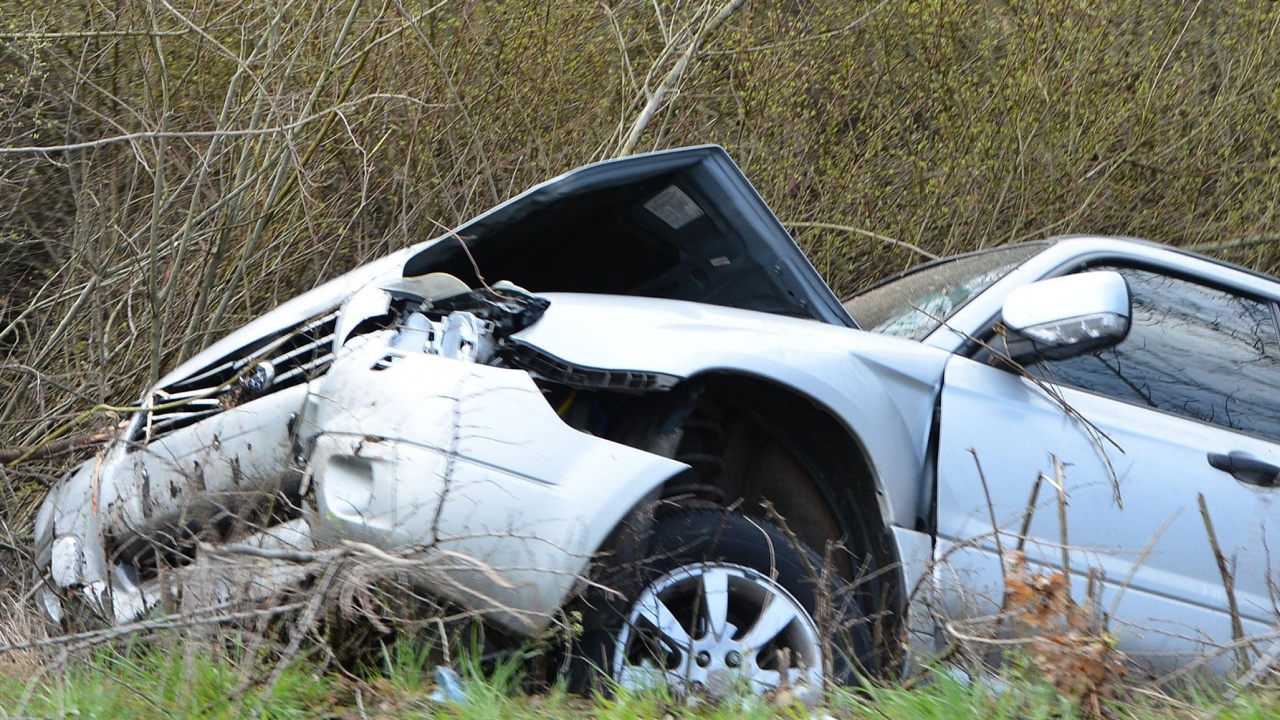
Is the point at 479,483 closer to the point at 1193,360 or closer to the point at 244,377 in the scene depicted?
the point at 244,377

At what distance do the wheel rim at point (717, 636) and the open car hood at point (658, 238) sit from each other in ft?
2.66

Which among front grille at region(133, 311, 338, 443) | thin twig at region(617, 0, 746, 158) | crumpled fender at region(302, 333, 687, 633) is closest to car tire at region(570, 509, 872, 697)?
crumpled fender at region(302, 333, 687, 633)

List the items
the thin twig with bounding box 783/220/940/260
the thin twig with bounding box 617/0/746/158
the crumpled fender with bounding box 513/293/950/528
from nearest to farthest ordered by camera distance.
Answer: the crumpled fender with bounding box 513/293/950/528 < the thin twig with bounding box 617/0/746/158 < the thin twig with bounding box 783/220/940/260

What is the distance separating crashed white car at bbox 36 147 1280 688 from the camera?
263 cm

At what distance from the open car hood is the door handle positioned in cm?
112

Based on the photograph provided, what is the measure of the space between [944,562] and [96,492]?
223cm

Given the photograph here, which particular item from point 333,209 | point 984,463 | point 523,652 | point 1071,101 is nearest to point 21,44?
point 333,209

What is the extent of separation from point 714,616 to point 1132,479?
1.23 m

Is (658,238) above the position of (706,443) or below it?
above

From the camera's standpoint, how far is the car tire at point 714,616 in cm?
271

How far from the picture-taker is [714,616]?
2.79 metres

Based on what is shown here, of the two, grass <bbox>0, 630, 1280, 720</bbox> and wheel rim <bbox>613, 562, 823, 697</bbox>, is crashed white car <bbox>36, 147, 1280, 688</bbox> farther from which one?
grass <bbox>0, 630, 1280, 720</bbox>

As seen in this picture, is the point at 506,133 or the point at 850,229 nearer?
the point at 506,133

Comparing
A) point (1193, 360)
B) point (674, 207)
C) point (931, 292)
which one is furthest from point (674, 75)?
point (1193, 360)
